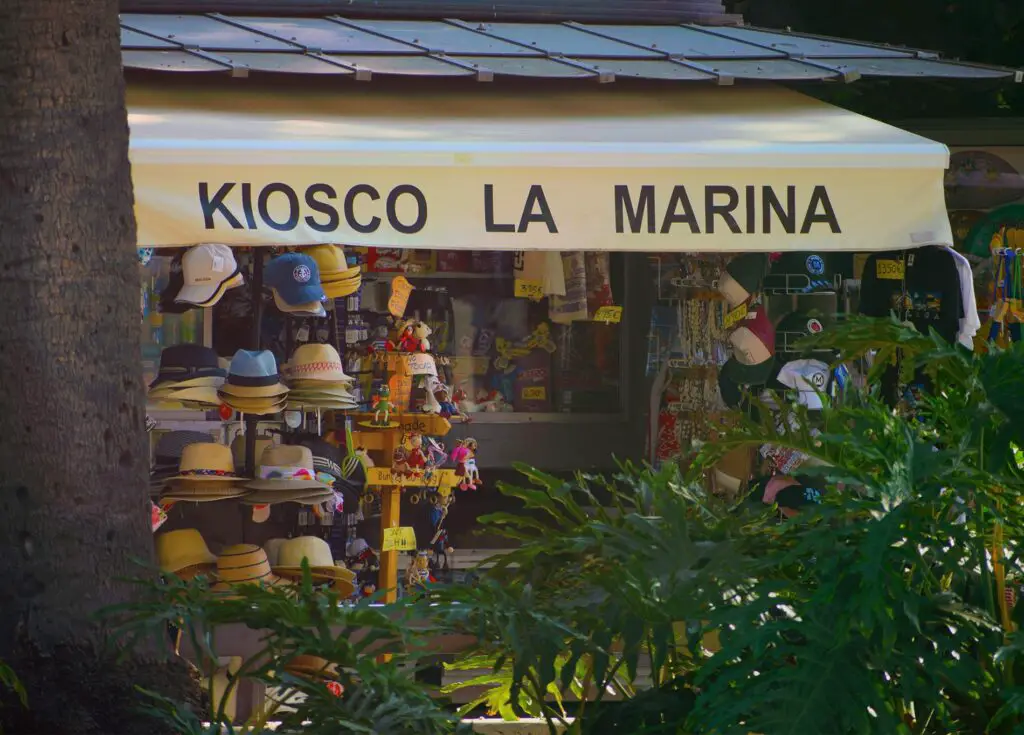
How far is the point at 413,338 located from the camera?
6121 mm

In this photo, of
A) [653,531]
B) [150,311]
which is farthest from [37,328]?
[150,311]

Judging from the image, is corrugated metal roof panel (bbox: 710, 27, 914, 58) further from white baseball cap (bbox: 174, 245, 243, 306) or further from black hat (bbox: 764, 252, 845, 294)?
white baseball cap (bbox: 174, 245, 243, 306)

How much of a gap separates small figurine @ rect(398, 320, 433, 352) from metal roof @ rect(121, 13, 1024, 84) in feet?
3.98

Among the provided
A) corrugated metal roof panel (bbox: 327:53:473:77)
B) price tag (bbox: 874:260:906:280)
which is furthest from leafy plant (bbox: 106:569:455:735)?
price tag (bbox: 874:260:906:280)

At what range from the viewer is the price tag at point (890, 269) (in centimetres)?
730

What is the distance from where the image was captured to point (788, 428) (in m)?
3.28

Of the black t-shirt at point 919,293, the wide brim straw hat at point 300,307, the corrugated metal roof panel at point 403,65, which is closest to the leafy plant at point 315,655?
the wide brim straw hat at point 300,307

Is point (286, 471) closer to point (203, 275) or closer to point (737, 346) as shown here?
point (203, 275)

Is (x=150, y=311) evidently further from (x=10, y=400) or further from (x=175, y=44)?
(x=10, y=400)

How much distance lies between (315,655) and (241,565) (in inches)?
109

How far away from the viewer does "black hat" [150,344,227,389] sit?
5.95 metres

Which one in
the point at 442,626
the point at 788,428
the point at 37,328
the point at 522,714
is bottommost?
the point at 522,714

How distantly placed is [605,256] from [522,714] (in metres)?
4.71

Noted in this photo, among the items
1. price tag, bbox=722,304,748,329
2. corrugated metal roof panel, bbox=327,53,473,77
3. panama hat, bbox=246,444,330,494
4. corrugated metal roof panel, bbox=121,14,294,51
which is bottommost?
panama hat, bbox=246,444,330,494
